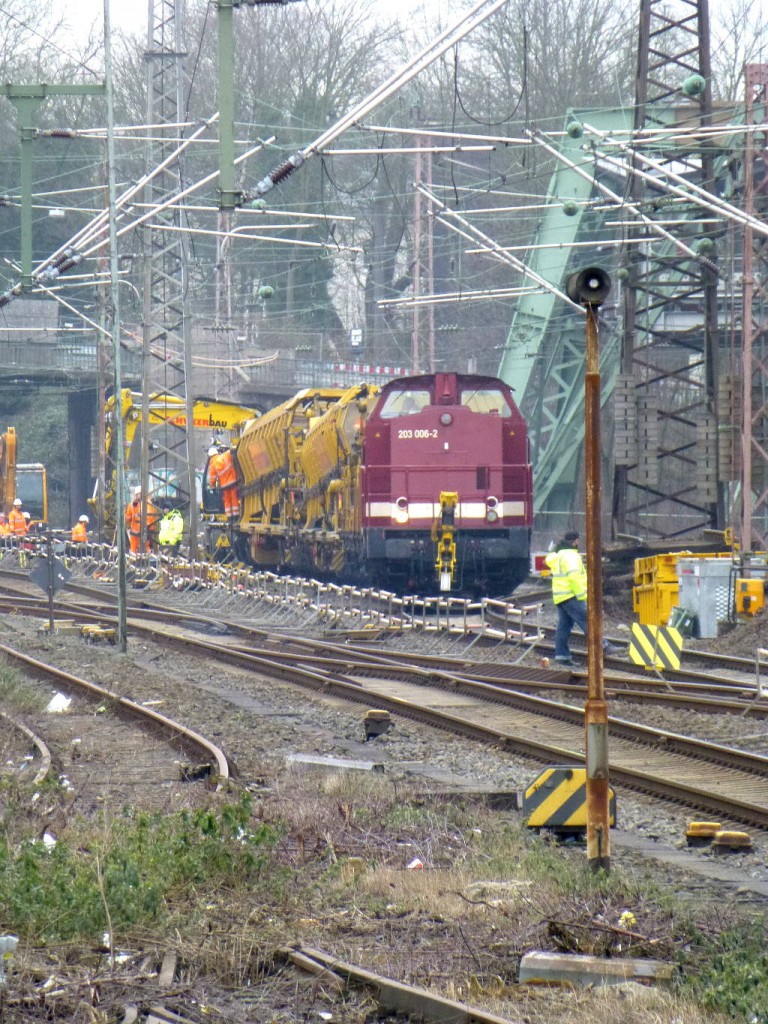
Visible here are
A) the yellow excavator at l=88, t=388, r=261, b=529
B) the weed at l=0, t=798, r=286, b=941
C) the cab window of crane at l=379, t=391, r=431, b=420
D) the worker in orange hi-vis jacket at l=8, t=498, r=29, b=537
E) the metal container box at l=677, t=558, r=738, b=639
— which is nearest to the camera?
the weed at l=0, t=798, r=286, b=941

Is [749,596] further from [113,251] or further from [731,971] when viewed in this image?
[731,971]

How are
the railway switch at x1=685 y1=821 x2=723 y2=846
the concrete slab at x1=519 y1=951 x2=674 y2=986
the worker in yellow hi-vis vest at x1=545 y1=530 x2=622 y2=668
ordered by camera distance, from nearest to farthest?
the concrete slab at x1=519 y1=951 x2=674 y2=986 < the railway switch at x1=685 y1=821 x2=723 y2=846 < the worker in yellow hi-vis vest at x1=545 y1=530 x2=622 y2=668

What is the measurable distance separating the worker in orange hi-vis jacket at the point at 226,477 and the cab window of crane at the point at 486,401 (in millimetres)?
11068

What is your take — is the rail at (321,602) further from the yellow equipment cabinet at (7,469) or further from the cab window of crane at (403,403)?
the yellow equipment cabinet at (7,469)

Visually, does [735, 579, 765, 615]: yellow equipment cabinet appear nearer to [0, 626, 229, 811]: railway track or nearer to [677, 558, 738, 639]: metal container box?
[677, 558, 738, 639]: metal container box

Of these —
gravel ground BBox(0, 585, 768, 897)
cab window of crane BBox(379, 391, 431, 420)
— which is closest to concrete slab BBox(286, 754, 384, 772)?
gravel ground BBox(0, 585, 768, 897)

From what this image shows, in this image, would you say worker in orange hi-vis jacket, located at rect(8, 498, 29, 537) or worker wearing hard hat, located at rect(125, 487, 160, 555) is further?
worker in orange hi-vis jacket, located at rect(8, 498, 29, 537)

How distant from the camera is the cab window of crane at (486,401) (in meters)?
25.6

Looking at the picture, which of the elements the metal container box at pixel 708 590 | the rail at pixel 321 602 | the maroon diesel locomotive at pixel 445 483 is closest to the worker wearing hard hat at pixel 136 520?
the rail at pixel 321 602

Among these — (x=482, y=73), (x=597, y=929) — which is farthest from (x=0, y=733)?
(x=482, y=73)

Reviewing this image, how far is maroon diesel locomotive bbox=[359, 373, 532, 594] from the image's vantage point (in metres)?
24.6

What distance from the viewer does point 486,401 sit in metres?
25.7

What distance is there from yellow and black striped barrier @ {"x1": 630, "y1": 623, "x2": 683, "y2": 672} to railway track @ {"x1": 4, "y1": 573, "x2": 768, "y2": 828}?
1.16 meters

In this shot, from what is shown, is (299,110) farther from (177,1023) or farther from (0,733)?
(177,1023)
